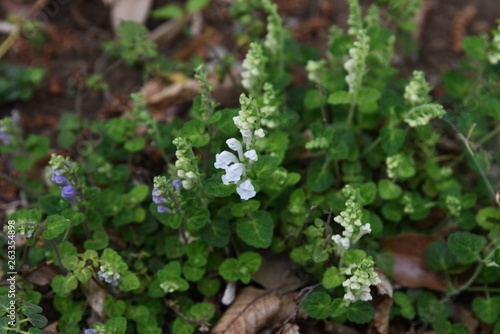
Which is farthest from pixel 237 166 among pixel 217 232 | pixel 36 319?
pixel 36 319

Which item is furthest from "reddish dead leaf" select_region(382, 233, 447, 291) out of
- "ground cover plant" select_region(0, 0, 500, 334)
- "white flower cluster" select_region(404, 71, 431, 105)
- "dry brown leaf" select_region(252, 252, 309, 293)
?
"white flower cluster" select_region(404, 71, 431, 105)

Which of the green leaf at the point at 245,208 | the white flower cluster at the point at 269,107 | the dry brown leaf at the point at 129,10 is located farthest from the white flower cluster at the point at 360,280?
the dry brown leaf at the point at 129,10

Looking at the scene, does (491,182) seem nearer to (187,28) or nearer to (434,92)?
(434,92)

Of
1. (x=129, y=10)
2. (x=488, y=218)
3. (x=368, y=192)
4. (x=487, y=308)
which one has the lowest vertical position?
(x=487, y=308)

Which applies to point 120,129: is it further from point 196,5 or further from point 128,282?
point 196,5

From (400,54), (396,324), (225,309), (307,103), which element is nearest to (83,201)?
(225,309)

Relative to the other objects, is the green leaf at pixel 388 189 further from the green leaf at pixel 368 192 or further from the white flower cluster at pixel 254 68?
the white flower cluster at pixel 254 68
